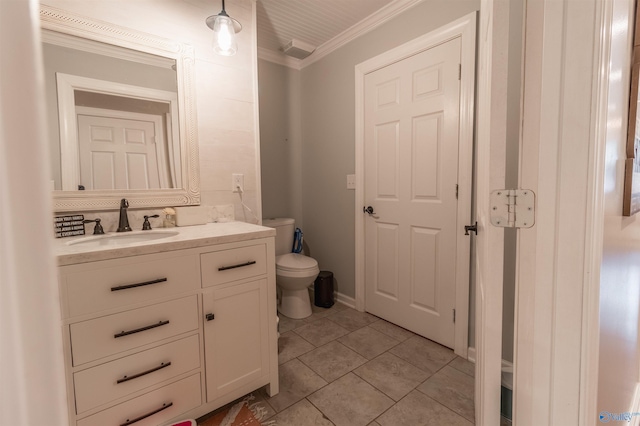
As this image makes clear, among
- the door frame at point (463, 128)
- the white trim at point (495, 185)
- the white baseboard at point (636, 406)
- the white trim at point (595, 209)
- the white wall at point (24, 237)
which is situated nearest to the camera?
the white wall at point (24, 237)

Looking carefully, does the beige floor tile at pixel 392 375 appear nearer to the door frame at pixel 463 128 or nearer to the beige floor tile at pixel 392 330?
the beige floor tile at pixel 392 330

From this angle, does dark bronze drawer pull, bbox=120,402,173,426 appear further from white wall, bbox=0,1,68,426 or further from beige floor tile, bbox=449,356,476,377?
beige floor tile, bbox=449,356,476,377

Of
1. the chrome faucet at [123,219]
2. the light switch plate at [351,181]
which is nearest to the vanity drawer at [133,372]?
the chrome faucet at [123,219]

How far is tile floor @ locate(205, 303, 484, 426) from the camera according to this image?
143 cm

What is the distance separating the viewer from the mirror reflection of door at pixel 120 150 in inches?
57.8

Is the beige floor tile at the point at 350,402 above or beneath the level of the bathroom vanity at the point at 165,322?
beneath

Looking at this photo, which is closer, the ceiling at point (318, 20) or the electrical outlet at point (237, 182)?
the electrical outlet at point (237, 182)

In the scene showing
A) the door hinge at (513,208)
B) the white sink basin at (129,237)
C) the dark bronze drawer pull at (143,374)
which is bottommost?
the dark bronze drawer pull at (143,374)

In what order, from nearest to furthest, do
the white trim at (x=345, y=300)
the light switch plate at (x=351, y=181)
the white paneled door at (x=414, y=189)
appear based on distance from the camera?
the white paneled door at (x=414, y=189)
the light switch plate at (x=351, y=181)
the white trim at (x=345, y=300)

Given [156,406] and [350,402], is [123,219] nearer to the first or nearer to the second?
[156,406]

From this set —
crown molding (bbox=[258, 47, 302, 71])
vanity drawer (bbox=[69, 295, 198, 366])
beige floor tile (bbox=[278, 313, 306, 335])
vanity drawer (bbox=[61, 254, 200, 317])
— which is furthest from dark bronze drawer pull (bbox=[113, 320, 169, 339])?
crown molding (bbox=[258, 47, 302, 71])

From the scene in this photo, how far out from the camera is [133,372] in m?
1.15

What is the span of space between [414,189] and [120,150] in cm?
183

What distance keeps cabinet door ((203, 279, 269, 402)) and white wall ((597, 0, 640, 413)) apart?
1261 millimetres
